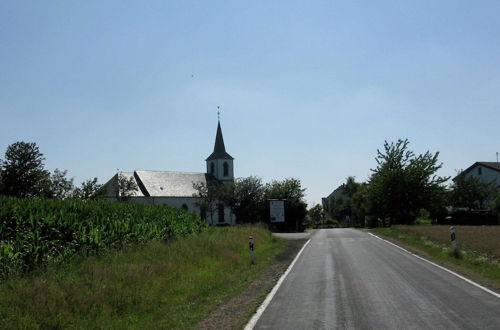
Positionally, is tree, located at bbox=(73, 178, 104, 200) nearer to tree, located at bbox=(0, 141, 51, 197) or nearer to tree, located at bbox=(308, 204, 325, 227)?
tree, located at bbox=(0, 141, 51, 197)

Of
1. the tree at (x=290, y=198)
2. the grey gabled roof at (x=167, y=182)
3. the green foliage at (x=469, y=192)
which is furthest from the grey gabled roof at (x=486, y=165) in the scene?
the grey gabled roof at (x=167, y=182)

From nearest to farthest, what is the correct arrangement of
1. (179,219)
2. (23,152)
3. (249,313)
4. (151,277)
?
(249,313), (151,277), (179,219), (23,152)

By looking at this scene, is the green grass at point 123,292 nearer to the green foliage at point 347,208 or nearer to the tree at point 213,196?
the tree at point 213,196

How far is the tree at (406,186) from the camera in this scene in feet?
174

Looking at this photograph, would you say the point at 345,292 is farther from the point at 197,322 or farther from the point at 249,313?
the point at 197,322

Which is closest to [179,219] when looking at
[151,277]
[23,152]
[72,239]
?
[72,239]

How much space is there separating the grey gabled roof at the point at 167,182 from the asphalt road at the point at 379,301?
74.6m

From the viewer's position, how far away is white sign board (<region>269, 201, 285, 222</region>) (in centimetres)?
5091

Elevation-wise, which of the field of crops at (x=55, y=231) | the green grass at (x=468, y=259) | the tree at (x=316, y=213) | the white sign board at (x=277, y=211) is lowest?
the green grass at (x=468, y=259)

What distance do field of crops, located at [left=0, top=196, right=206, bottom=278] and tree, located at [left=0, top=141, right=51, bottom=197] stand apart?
40.9 metres

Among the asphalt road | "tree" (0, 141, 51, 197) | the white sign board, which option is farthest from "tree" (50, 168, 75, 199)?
the asphalt road

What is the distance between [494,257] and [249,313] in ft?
40.3

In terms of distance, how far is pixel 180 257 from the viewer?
52.0ft

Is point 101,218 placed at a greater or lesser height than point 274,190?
lesser
